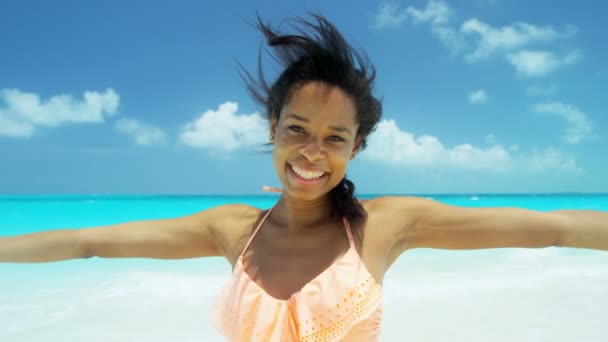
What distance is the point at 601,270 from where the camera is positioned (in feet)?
22.5

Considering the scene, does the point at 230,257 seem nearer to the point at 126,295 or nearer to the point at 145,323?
the point at 145,323

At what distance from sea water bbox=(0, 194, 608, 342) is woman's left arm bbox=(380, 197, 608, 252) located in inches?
106

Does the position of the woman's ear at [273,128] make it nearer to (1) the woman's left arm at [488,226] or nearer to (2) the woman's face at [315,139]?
(2) the woman's face at [315,139]

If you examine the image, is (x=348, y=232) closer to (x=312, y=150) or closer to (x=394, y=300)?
(x=312, y=150)

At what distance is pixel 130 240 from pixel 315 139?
1026mm

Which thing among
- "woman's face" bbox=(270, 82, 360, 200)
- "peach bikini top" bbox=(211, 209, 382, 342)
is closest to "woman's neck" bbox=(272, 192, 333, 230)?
"woman's face" bbox=(270, 82, 360, 200)

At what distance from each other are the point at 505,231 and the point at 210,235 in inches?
51.5

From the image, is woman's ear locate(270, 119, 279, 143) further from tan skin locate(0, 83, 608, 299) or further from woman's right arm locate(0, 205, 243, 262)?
woman's right arm locate(0, 205, 243, 262)

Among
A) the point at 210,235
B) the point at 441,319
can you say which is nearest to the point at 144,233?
the point at 210,235

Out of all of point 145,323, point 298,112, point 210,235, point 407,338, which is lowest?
point 407,338

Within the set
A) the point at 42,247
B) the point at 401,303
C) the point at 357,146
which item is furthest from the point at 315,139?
the point at 401,303

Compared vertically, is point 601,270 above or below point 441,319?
above

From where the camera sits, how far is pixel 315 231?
6.75 feet

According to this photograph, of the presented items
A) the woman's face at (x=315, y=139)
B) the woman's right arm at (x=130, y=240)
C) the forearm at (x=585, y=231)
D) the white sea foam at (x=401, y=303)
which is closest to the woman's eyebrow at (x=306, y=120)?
the woman's face at (x=315, y=139)
